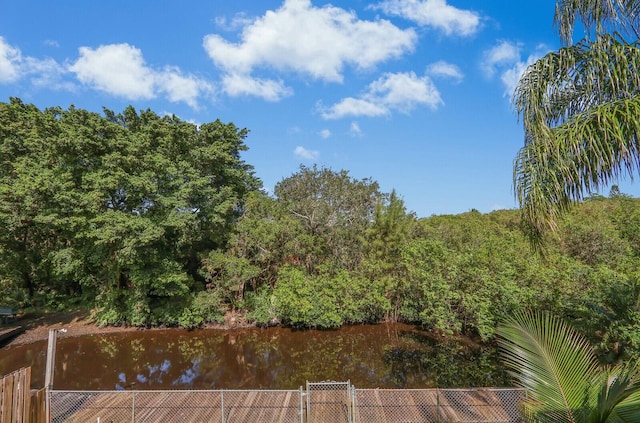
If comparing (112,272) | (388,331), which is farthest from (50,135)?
(388,331)

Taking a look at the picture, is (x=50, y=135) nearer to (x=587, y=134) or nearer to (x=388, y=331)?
(x=388, y=331)

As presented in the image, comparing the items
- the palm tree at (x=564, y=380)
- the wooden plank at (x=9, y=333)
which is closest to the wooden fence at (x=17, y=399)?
the palm tree at (x=564, y=380)

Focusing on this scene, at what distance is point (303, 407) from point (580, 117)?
8135 mm

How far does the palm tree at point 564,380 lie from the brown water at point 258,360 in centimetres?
916

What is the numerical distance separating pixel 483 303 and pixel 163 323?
1598 cm

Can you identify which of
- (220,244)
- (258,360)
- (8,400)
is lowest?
(258,360)

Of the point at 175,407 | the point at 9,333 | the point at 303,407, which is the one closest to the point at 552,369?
the point at 303,407

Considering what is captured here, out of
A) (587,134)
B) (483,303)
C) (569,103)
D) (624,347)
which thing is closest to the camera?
(587,134)

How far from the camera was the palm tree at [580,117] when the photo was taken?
12.4ft

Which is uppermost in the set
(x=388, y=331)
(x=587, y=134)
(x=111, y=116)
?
(x=111, y=116)

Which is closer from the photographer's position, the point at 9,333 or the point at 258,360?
the point at 258,360

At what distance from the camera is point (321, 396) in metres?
8.62

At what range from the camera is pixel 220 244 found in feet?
60.6

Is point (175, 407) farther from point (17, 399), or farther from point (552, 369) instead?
point (552, 369)
